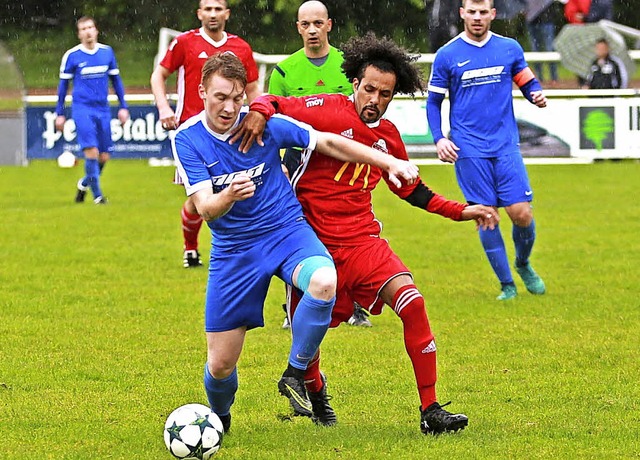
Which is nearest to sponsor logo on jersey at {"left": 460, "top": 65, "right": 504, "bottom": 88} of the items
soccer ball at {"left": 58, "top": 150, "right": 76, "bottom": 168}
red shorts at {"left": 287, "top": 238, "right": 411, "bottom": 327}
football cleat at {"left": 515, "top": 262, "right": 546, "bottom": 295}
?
football cleat at {"left": 515, "top": 262, "right": 546, "bottom": 295}

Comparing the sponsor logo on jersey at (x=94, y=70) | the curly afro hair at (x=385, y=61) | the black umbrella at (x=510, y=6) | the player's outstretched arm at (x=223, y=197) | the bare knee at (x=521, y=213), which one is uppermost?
the black umbrella at (x=510, y=6)

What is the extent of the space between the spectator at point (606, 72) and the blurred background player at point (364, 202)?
15919 mm

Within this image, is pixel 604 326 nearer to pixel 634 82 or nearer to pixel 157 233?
pixel 157 233

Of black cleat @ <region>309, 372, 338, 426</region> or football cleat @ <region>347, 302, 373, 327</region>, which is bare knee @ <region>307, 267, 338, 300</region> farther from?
football cleat @ <region>347, 302, 373, 327</region>

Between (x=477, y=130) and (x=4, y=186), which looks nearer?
(x=477, y=130)

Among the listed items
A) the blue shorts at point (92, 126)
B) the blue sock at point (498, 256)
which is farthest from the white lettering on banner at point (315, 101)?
the blue shorts at point (92, 126)

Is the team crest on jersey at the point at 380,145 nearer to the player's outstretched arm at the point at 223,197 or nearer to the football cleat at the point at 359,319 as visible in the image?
the player's outstretched arm at the point at 223,197

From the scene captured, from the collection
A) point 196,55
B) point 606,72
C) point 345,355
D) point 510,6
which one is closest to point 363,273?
point 345,355

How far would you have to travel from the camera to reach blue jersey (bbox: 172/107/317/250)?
5.23 m

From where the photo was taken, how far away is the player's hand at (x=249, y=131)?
5234mm

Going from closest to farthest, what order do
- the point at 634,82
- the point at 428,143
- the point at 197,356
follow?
the point at 197,356 < the point at 428,143 < the point at 634,82

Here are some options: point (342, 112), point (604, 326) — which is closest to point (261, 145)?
point (342, 112)

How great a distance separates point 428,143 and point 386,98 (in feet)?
49.0

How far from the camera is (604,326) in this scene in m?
8.02
